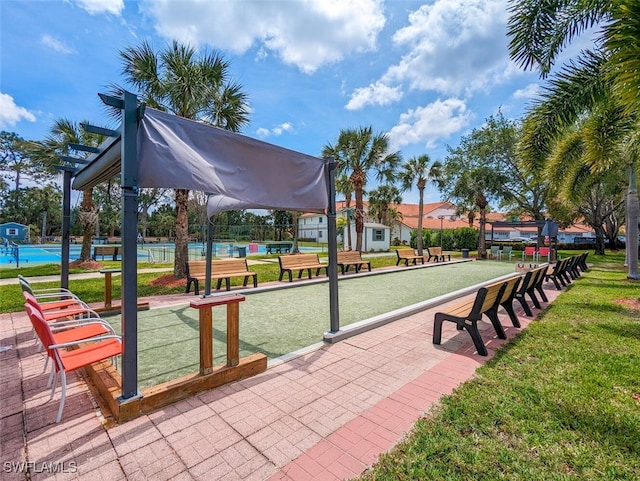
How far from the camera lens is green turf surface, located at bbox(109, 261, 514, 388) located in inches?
159

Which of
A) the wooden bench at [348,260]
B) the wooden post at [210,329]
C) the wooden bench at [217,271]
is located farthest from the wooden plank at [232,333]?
the wooden bench at [348,260]

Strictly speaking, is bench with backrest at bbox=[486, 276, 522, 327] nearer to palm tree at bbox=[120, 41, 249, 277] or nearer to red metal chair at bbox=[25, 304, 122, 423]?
red metal chair at bbox=[25, 304, 122, 423]

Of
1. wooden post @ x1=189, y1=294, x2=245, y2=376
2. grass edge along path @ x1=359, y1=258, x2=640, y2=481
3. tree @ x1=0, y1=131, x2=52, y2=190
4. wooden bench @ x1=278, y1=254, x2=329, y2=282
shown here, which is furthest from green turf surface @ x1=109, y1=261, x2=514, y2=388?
tree @ x1=0, y1=131, x2=52, y2=190

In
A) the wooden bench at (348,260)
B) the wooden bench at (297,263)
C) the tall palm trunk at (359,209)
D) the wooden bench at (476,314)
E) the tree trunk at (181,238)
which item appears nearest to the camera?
the wooden bench at (476,314)

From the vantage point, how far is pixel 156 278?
10.4 m

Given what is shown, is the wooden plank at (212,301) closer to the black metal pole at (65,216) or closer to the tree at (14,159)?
the black metal pole at (65,216)

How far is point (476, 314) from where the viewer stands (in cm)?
433

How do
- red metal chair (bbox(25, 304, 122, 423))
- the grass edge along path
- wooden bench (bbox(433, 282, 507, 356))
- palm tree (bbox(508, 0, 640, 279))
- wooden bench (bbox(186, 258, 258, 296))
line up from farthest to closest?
wooden bench (bbox(186, 258, 258, 296)) < palm tree (bbox(508, 0, 640, 279)) < wooden bench (bbox(433, 282, 507, 356)) < red metal chair (bbox(25, 304, 122, 423)) < the grass edge along path

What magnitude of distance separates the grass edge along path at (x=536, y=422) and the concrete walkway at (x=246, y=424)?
0.73 feet

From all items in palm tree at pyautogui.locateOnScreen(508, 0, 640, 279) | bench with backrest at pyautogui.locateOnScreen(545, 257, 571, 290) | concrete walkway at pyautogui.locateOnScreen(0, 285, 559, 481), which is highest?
palm tree at pyautogui.locateOnScreen(508, 0, 640, 279)

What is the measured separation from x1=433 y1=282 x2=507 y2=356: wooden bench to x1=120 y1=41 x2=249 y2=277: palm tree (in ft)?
27.5

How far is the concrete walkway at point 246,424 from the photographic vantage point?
85.9 inches

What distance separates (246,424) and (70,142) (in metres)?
15.2

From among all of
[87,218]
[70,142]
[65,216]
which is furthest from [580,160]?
[87,218]
